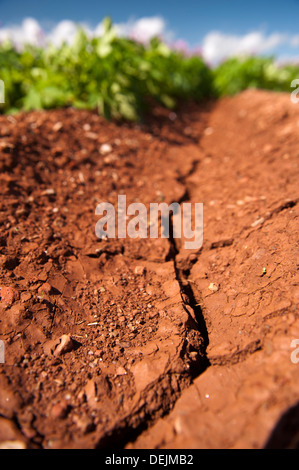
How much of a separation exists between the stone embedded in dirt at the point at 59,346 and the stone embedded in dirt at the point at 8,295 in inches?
11.6

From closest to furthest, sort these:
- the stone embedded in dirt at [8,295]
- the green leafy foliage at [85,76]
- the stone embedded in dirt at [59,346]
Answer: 1. the stone embedded in dirt at [59,346]
2. the stone embedded in dirt at [8,295]
3. the green leafy foliage at [85,76]

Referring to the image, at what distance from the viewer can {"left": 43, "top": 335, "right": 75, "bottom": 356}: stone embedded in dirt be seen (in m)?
1.44

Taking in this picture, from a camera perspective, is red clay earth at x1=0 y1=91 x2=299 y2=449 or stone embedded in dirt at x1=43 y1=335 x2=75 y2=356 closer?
red clay earth at x1=0 y1=91 x2=299 y2=449

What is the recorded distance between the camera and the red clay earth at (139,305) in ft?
3.92

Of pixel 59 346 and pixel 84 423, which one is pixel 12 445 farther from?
pixel 59 346

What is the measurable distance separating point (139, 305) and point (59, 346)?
0.47 metres

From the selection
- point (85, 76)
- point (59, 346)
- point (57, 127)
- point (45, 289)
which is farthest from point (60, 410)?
point (85, 76)

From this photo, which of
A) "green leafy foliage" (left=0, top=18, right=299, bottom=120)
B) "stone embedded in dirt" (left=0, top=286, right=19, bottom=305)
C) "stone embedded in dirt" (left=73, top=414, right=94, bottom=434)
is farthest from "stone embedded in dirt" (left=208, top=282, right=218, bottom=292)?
"green leafy foliage" (left=0, top=18, right=299, bottom=120)

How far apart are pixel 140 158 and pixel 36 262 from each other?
165 centimetres

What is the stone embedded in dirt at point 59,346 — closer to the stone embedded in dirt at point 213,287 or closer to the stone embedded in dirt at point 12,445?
the stone embedded in dirt at point 12,445

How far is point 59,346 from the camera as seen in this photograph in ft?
4.78

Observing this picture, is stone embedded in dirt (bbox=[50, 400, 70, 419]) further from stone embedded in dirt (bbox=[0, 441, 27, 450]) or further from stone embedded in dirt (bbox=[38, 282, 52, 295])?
stone embedded in dirt (bbox=[38, 282, 52, 295])

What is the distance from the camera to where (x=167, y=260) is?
2.04m

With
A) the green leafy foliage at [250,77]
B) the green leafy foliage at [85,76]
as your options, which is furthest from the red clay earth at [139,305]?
the green leafy foliage at [250,77]
